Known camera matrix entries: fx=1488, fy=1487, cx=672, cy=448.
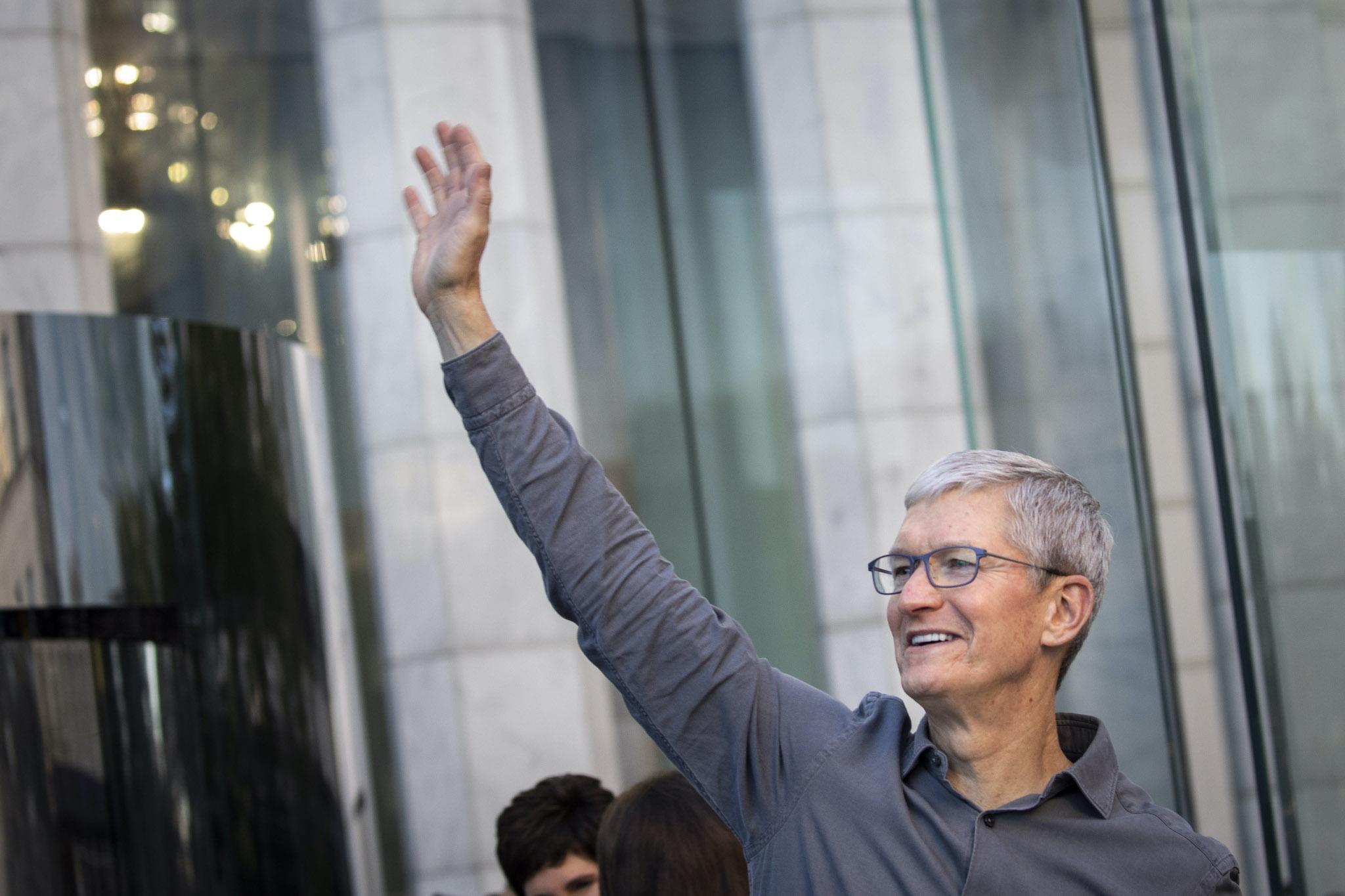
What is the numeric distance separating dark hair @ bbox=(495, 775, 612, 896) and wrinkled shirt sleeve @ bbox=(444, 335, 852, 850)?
151 cm

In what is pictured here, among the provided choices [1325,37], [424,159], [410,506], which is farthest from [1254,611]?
[410,506]

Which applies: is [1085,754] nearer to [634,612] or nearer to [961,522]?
[961,522]

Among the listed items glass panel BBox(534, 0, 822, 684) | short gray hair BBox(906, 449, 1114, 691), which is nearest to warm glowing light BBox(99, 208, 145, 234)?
glass panel BBox(534, 0, 822, 684)

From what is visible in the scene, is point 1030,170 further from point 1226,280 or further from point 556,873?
point 556,873

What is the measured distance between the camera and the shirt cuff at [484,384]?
191 centimetres

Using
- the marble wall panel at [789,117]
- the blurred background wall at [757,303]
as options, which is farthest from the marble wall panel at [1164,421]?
the marble wall panel at [789,117]

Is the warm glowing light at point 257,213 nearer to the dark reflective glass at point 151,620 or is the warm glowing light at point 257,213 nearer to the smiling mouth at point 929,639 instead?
the dark reflective glass at point 151,620

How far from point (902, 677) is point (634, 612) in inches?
14.1

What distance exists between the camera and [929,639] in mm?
1902

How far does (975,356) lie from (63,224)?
404 centimetres

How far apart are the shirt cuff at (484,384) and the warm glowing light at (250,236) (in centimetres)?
625

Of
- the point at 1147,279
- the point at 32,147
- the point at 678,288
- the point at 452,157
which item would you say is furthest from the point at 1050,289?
the point at 32,147

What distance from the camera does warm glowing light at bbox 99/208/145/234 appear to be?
7.64 metres

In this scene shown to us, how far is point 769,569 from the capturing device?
7723 mm
